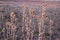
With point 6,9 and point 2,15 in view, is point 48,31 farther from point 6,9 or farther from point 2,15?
point 6,9

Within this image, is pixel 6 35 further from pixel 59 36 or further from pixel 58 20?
pixel 58 20

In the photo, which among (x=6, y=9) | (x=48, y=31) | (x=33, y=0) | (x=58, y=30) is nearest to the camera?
(x=48, y=31)

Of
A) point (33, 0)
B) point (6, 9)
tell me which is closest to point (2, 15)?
point (6, 9)

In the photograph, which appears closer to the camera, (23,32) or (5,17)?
(23,32)

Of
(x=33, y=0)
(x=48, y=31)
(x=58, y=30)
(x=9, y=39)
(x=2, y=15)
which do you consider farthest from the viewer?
(x=33, y=0)

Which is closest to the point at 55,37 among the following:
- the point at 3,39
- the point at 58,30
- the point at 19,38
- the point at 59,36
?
the point at 59,36

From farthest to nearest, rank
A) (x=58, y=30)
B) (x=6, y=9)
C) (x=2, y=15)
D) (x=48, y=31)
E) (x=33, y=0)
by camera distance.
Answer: (x=33, y=0), (x=6, y=9), (x=2, y=15), (x=58, y=30), (x=48, y=31)

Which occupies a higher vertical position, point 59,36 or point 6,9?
point 6,9

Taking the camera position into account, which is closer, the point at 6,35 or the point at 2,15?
the point at 6,35

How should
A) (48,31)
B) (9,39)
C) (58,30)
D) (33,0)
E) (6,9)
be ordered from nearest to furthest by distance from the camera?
(9,39) → (48,31) → (58,30) → (6,9) → (33,0)
